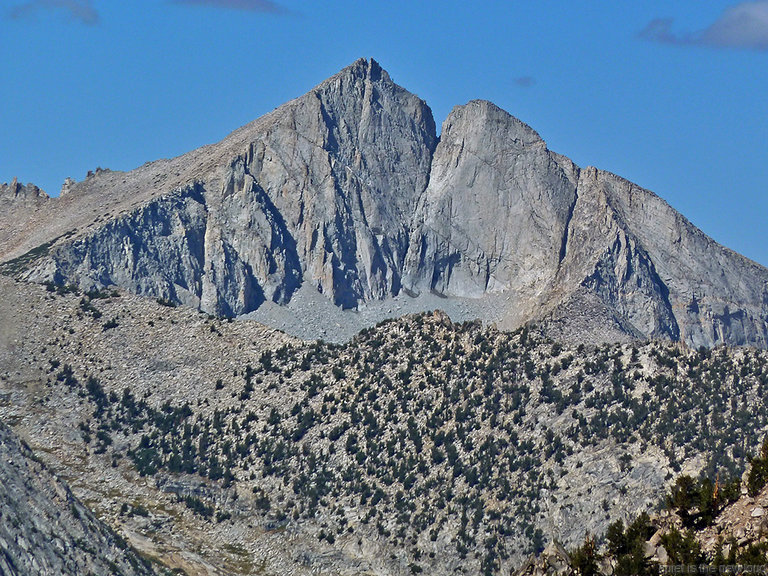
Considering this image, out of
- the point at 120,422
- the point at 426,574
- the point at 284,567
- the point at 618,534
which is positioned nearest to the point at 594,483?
A: the point at 426,574

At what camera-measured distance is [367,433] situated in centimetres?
11881

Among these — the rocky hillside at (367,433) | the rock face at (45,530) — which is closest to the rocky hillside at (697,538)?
the rock face at (45,530)

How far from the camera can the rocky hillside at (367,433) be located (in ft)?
349

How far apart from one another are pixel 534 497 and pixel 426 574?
8614 mm

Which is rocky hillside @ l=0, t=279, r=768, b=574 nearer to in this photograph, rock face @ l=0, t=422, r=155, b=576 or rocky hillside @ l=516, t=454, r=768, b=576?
rock face @ l=0, t=422, r=155, b=576

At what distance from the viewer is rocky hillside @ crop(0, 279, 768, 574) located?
4186 inches

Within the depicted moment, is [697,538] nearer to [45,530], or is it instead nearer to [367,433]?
[45,530]

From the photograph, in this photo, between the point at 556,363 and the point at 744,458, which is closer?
the point at 744,458

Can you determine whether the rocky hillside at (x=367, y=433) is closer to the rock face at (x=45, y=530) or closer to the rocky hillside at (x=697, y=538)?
the rock face at (x=45, y=530)

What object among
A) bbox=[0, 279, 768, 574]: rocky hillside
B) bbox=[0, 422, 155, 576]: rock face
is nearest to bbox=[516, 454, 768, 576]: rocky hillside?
bbox=[0, 422, 155, 576]: rock face

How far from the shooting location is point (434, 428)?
4638 inches

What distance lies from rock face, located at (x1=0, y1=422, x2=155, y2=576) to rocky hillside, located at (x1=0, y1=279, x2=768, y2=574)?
10145 mm

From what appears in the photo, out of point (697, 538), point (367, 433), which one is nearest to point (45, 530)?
point (697, 538)

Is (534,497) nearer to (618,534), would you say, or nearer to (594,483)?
(594,483)
